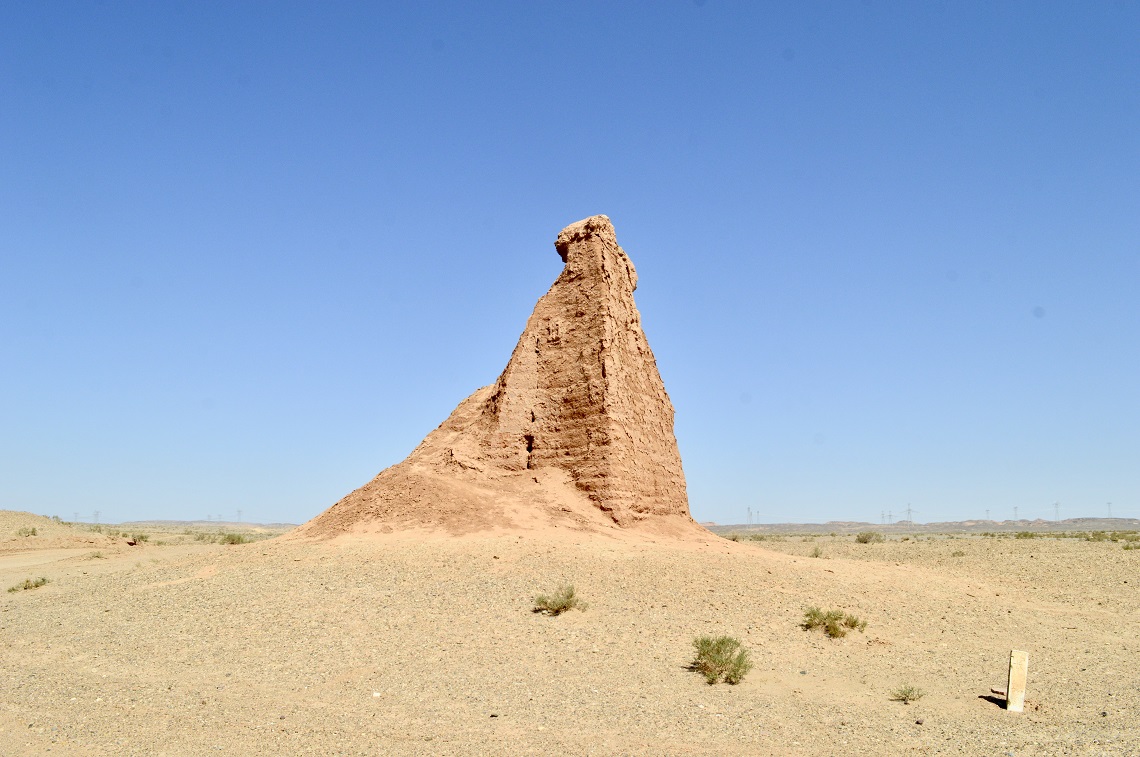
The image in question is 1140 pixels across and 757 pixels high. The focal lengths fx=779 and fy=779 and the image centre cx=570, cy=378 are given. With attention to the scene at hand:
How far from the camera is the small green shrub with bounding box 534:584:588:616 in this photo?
12945 millimetres

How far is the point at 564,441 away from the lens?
20109 mm

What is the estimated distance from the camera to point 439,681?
394 inches

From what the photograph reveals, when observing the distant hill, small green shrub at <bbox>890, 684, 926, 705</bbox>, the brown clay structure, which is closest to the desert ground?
small green shrub at <bbox>890, 684, 926, 705</bbox>

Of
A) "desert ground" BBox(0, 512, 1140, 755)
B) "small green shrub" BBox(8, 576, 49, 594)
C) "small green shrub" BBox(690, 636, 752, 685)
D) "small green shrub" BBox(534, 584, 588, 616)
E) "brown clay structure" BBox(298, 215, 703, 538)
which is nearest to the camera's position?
"desert ground" BBox(0, 512, 1140, 755)

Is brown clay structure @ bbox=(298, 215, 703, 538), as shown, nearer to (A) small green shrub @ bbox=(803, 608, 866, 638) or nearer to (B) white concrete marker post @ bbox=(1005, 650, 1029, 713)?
(A) small green shrub @ bbox=(803, 608, 866, 638)

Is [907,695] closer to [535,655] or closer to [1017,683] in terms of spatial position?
[1017,683]

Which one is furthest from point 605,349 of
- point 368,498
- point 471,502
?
point 368,498

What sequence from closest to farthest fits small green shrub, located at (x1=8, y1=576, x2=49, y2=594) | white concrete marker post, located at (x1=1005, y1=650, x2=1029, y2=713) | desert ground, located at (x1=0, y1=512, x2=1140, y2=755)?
desert ground, located at (x1=0, y1=512, x2=1140, y2=755), white concrete marker post, located at (x1=1005, y1=650, x2=1029, y2=713), small green shrub, located at (x1=8, y1=576, x2=49, y2=594)

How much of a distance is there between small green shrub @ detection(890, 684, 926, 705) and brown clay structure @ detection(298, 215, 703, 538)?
29.5 feet

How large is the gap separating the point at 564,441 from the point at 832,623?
29.0ft

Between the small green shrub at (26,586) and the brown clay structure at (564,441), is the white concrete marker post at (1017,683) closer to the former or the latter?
the brown clay structure at (564,441)

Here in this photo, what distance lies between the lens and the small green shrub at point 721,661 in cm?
1021

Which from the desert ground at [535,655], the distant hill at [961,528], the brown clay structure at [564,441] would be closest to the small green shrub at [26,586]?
the desert ground at [535,655]

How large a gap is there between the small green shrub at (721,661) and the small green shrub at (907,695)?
6.04 feet
